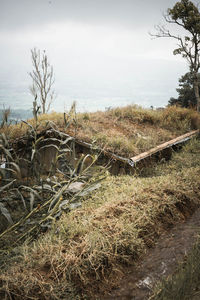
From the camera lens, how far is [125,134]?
6609mm

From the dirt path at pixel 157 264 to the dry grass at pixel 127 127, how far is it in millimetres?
2829

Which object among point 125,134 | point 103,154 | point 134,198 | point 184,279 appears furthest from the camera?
point 125,134

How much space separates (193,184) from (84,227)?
2.10 m

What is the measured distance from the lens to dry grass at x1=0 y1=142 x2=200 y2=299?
1858mm

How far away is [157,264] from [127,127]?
5261 mm

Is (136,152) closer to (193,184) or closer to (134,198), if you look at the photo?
(193,184)

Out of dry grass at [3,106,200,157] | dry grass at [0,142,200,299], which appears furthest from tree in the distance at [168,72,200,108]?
dry grass at [0,142,200,299]

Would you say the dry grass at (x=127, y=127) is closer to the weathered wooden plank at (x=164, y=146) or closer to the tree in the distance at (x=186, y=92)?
the weathered wooden plank at (x=164, y=146)

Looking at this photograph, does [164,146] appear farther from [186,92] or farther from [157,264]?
[186,92]

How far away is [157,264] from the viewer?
2166mm

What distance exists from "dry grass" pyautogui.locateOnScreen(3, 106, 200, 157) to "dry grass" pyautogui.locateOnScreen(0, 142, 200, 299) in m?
2.15

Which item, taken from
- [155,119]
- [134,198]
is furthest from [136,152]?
[155,119]

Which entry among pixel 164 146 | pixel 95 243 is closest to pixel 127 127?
pixel 164 146

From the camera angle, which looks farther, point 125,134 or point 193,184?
point 125,134
